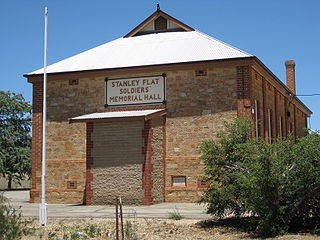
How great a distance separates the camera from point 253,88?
23109mm

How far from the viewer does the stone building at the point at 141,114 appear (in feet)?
69.8

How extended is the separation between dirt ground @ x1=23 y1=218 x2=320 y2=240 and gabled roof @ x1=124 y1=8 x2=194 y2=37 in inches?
588

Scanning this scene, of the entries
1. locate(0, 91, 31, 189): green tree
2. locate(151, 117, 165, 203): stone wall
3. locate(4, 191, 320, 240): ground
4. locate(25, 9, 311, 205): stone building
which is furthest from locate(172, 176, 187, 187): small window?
locate(0, 91, 31, 189): green tree

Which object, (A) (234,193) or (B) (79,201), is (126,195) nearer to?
(B) (79,201)

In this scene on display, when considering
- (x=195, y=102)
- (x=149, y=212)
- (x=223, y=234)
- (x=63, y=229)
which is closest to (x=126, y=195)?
(x=149, y=212)

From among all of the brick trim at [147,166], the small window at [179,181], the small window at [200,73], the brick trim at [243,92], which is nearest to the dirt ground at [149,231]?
the brick trim at [147,166]

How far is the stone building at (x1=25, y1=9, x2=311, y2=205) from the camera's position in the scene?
69.8 ft

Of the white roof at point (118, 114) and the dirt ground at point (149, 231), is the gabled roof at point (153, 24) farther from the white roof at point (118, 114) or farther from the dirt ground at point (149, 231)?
the dirt ground at point (149, 231)

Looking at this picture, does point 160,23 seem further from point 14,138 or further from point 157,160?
point 14,138

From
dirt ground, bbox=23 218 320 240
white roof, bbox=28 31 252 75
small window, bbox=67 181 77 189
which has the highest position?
white roof, bbox=28 31 252 75

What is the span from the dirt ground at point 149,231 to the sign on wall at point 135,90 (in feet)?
30.8

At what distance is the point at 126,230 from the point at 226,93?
11377mm

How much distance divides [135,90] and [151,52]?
2511mm

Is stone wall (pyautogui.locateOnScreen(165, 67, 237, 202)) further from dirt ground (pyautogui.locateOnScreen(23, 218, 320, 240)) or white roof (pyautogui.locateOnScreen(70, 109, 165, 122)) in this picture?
dirt ground (pyautogui.locateOnScreen(23, 218, 320, 240))
